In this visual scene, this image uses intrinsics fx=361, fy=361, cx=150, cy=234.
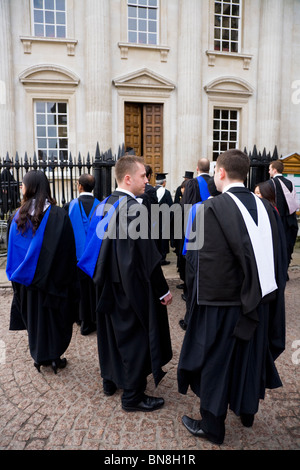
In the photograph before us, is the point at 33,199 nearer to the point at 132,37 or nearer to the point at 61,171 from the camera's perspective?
the point at 61,171

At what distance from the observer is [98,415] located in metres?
2.81

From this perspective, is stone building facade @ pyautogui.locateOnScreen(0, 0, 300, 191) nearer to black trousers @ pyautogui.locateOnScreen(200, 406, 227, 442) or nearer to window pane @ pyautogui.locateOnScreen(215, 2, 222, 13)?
window pane @ pyautogui.locateOnScreen(215, 2, 222, 13)

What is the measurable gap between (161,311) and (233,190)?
3.68 ft

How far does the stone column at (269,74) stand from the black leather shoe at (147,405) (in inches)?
472

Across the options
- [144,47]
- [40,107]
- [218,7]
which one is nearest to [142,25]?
[144,47]

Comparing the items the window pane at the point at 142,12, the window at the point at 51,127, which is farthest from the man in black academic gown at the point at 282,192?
the window pane at the point at 142,12

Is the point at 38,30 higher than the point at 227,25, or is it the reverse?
the point at 227,25

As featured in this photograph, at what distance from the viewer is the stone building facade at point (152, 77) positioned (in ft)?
37.8

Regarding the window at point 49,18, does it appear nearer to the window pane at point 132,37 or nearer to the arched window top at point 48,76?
the arched window top at point 48,76

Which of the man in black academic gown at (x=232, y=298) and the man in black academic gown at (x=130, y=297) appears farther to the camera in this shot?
the man in black academic gown at (x=130, y=297)

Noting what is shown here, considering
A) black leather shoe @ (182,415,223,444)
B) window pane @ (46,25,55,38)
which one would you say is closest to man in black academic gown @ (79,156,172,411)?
black leather shoe @ (182,415,223,444)

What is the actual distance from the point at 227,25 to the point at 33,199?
12.9m

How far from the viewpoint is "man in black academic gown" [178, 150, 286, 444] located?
2.25m

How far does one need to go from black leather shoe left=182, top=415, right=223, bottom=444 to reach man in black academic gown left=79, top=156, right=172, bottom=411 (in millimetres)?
332
